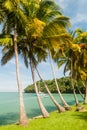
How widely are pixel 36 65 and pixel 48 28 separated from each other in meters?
3.62

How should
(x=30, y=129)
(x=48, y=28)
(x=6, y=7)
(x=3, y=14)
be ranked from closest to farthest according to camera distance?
(x=30, y=129) → (x=6, y=7) → (x=3, y=14) → (x=48, y=28)

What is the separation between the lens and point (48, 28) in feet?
74.6

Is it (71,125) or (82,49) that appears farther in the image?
(82,49)

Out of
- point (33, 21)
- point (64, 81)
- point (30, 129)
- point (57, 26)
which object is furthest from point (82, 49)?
point (64, 81)

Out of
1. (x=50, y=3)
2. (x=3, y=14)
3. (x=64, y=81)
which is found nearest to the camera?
(x=3, y=14)

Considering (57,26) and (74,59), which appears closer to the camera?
(57,26)

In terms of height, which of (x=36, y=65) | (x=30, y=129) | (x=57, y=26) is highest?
Answer: (x=57, y=26)

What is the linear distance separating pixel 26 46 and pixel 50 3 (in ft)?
15.1

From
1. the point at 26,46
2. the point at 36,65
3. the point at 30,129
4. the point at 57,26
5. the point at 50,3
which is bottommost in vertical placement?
the point at 30,129

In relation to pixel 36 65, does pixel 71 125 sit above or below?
below

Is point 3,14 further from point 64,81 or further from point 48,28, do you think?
point 64,81

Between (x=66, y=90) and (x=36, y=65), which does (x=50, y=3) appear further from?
(x=66, y=90)

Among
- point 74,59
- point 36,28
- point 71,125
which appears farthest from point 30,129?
point 74,59

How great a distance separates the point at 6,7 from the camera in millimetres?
18734
